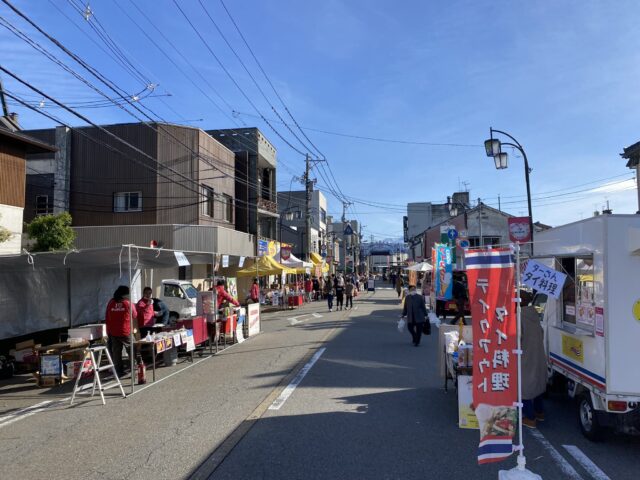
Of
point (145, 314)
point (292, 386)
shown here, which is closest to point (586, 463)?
point (292, 386)

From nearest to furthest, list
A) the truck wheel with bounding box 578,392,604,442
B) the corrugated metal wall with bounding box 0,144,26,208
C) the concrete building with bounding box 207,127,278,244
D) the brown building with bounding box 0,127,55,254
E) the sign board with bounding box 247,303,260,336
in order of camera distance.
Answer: the truck wheel with bounding box 578,392,604,442 → the brown building with bounding box 0,127,55,254 → the corrugated metal wall with bounding box 0,144,26,208 → the sign board with bounding box 247,303,260,336 → the concrete building with bounding box 207,127,278,244

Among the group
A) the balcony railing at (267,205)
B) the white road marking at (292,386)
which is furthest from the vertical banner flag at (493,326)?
the balcony railing at (267,205)

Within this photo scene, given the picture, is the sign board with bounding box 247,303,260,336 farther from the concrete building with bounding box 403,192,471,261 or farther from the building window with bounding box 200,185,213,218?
the concrete building with bounding box 403,192,471,261

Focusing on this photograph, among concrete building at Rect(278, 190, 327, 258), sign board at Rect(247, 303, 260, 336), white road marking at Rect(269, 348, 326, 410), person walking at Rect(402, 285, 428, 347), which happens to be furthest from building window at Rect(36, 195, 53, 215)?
concrete building at Rect(278, 190, 327, 258)

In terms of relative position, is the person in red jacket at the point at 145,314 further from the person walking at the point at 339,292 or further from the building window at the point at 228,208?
the building window at the point at 228,208

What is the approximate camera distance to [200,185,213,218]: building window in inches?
1048

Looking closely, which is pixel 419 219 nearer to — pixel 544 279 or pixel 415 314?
pixel 415 314

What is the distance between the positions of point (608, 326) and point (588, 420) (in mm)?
1270

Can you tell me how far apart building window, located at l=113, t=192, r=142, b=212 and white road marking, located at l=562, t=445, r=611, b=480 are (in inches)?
984

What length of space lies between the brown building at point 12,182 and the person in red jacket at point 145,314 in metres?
5.79

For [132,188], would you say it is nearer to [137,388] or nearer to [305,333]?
[305,333]

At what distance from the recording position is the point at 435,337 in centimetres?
1492

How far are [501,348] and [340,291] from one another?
20.6 metres

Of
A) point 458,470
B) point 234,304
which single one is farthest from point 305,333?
point 458,470
